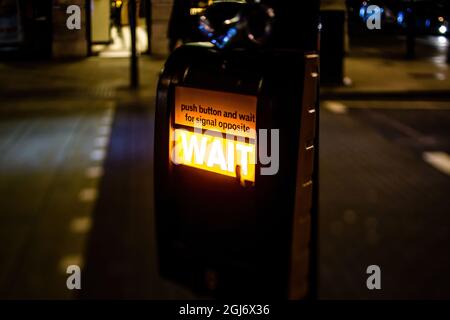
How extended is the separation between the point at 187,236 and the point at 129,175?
12.9ft

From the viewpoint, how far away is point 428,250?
5855 millimetres

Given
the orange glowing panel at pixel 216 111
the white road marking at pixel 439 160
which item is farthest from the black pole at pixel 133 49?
the orange glowing panel at pixel 216 111

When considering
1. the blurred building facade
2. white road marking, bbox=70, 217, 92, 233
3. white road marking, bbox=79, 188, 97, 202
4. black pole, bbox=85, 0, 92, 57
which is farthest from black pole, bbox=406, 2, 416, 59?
white road marking, bbox=70, 217, 92, 233

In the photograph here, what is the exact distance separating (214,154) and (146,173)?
4359mm

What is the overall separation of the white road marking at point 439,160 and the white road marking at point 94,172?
12.5 ft

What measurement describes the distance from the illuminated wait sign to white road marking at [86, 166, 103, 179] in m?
4.07

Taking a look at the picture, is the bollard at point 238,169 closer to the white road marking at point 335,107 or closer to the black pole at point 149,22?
the white road marking at point 335,107

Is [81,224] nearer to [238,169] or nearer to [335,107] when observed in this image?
[238,169]

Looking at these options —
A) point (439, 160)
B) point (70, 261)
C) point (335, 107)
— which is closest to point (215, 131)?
point (70, 261)

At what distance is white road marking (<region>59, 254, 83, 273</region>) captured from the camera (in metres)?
5.53

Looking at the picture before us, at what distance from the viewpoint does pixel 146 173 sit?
8.35m

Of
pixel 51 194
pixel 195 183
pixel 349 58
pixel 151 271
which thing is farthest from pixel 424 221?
pixel 349 58

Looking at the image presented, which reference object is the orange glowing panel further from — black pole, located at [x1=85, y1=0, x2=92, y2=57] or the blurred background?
black pole, located at [x1=85, y1=0, x2=92, y2=57]
